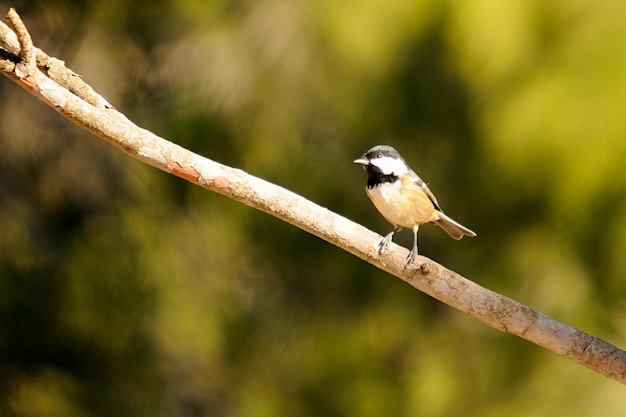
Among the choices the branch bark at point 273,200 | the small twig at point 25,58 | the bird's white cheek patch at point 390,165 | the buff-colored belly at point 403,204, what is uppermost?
the bird's white cheek patch at point 390,165

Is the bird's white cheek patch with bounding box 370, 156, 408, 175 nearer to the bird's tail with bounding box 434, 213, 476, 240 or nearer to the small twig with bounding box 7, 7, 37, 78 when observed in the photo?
the bird's tail with bounding box 434, 213, 476, 240

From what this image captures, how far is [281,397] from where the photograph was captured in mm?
1900

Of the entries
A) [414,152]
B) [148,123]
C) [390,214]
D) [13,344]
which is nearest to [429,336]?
[390,214]

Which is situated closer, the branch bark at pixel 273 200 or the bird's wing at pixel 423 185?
the branch bark at pixel 273 200

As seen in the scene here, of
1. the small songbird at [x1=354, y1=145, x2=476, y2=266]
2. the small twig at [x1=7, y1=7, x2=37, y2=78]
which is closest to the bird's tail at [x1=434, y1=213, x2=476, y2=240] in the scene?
the small songbird at [x1=354, y1=145, x2=476, y2=266]

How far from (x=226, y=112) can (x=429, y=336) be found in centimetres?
75

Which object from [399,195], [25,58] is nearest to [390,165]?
[399,195]

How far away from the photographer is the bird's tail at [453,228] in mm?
1837

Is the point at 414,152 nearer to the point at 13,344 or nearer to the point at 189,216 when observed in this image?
the point at 189,216

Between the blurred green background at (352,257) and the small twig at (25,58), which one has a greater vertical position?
the blurred green background at (352,257)

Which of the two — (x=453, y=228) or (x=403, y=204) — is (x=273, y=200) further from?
(x=453, y=228)

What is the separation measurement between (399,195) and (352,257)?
195 millimetres

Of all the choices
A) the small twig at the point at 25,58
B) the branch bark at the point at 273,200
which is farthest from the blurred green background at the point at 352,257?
the small twig at the point at 25,58

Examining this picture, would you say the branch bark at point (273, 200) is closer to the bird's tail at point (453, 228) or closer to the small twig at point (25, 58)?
the small twig at point (25, 58)
